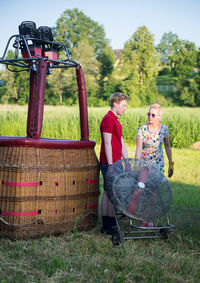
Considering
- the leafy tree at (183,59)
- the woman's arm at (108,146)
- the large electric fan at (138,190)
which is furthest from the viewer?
the leafy tree at (183,59)

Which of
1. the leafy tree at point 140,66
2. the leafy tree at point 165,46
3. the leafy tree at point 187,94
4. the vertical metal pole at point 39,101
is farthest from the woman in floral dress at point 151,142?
the leafy tree at point 165,46

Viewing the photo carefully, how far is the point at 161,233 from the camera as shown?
4.29 metres

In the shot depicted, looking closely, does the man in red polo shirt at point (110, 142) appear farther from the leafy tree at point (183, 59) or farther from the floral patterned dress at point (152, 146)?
the leafy tree at point (183, 59)

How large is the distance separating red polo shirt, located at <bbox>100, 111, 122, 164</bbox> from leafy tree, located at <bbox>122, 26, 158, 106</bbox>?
149 feet

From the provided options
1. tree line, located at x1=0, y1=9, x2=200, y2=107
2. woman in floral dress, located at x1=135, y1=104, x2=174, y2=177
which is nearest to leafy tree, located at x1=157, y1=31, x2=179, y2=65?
tree line, located at x1=0, y1=9, x2=200, y2=107

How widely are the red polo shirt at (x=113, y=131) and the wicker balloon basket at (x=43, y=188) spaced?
33cm

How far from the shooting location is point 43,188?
3961 millimetres

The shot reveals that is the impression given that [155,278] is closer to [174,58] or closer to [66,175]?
[66,175]

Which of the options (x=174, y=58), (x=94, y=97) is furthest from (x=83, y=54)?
(x=174, y=58)

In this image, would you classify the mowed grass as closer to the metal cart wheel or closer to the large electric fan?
the metal cart wheel

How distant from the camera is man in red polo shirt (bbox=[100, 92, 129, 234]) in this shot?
4.38 m

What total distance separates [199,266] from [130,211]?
0.86m

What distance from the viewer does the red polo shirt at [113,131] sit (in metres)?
4.39

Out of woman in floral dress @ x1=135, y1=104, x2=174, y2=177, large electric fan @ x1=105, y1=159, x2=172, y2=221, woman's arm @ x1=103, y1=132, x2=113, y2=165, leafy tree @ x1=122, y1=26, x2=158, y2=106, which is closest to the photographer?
large electric fan @ x1=105, y1=159, x2=172, y2=221
